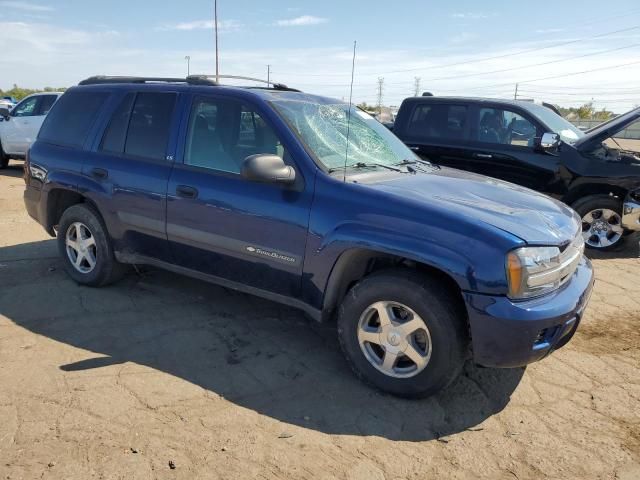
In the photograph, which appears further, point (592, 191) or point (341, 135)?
point (592, 191)

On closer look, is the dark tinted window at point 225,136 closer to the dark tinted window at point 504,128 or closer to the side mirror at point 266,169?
the side mirror at point 266,169

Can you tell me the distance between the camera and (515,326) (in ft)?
9.41

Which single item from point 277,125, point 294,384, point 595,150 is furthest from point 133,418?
point 595,150

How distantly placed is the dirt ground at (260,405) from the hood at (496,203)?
3.39 ft

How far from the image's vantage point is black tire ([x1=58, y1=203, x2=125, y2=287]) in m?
4.62

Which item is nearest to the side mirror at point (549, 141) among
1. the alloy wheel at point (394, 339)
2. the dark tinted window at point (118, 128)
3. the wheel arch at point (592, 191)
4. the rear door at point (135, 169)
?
the wheel arch at point (592, 191)

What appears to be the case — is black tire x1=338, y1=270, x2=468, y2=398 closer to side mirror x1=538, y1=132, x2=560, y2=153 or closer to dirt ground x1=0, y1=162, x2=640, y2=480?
dirt ground x1=0, y1=162, x2=640, y2=480

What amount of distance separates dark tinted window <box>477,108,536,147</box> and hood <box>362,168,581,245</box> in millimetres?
3566

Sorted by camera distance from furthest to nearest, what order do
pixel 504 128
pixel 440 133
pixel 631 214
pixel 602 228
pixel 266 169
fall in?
1. pixel 440 133
2. pixel 504 128
3. pixel 602 228
4. pixel 631 214
5. pixel 266 169

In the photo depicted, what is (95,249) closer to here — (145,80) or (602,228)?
(145,80)

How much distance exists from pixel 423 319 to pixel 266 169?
4.27ft

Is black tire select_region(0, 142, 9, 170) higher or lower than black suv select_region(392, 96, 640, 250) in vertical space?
lower

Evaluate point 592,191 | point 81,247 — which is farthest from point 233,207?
point 592,191

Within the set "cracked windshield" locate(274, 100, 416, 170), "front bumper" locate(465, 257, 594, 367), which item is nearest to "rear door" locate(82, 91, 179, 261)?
"cracked windshield" locate(274, 100, 416, 170)
